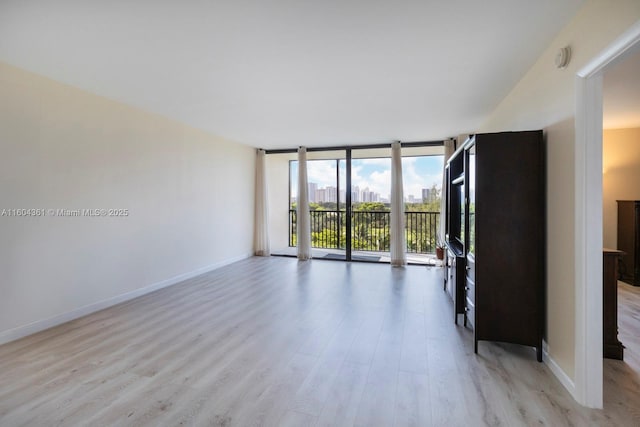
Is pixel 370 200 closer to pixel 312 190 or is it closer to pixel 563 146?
pixel 312 190

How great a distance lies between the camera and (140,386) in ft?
6.09

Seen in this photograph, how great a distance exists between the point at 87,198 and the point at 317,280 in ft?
10.1

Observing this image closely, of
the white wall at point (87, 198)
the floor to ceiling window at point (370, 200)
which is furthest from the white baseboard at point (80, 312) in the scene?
the floor to ceiling window at point (370, 200)

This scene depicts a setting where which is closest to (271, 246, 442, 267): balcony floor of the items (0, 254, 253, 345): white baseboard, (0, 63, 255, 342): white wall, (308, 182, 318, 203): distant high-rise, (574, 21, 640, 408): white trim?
(308, 182, 318, 203): distant high-rise

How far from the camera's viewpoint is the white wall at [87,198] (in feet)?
8.19

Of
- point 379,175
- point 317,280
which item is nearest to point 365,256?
point 379,175

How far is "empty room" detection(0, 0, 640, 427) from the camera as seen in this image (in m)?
1.67

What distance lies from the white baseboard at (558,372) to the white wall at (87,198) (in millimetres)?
4259

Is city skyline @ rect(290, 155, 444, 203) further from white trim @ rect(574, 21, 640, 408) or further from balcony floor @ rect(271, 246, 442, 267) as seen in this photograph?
white trim @ rect(574, 21, 640, 408)

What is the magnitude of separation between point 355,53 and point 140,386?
112 inches

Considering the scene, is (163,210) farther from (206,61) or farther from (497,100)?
(497,100)

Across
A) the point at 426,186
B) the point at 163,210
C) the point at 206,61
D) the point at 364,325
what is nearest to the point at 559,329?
the point at 364,325

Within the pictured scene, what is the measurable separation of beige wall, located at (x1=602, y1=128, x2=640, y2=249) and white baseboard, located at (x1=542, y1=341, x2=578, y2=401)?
3718mm

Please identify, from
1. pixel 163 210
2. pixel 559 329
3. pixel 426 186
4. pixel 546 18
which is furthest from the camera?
pixel 426 186
